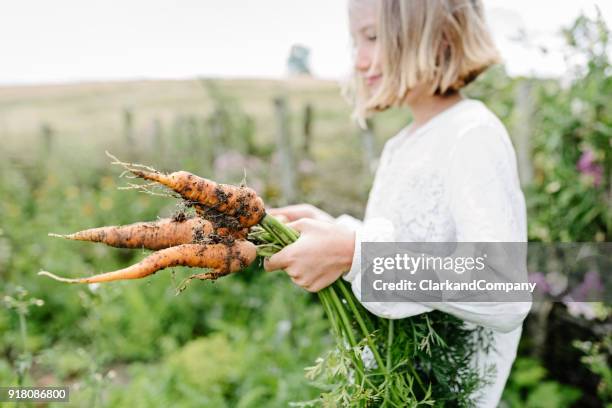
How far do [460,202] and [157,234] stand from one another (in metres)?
0.71

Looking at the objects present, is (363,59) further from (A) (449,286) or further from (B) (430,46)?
(A) (449,286)

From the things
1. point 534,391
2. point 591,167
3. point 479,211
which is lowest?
point 534,391

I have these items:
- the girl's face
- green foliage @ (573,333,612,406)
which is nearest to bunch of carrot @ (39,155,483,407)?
the girl's face

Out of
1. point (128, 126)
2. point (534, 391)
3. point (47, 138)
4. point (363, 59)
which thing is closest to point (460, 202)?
point (363, 59)

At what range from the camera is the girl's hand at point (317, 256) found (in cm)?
119

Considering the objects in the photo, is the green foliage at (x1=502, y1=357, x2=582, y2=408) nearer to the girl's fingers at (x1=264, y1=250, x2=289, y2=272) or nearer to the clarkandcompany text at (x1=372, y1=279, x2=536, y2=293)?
the clarkandcompany text at (x1=372, y1=279, x2=536, y2=293)

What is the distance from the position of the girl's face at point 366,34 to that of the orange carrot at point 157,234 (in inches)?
23.9

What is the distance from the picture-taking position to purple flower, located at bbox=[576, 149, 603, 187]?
2730mm

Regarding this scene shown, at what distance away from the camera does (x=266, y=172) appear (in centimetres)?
487

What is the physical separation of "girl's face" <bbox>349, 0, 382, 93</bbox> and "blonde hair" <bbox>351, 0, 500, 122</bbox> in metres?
0.03

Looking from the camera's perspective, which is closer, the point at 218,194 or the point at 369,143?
the point at 218,194

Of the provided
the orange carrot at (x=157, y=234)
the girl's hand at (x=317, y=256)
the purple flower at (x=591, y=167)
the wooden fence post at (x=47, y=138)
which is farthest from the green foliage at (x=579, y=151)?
the wooden fence post at (x=47, y=138)

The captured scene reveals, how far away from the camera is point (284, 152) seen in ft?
15.5

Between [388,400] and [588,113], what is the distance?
2211 millimetres
